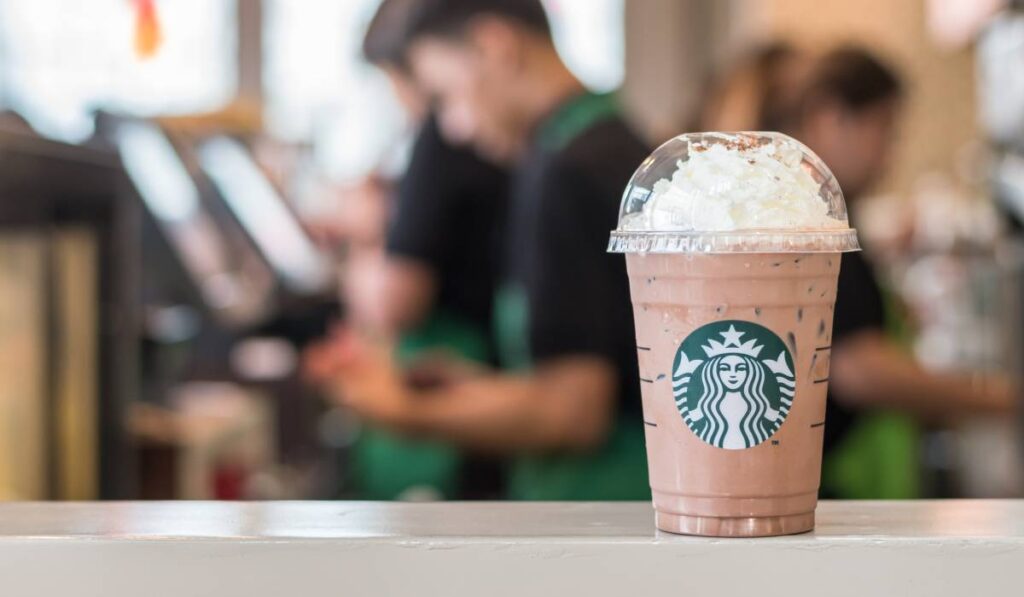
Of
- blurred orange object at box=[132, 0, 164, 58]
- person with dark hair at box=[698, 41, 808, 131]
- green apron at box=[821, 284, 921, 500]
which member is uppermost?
blurred orange object at box=[132, 0, 164, 58]

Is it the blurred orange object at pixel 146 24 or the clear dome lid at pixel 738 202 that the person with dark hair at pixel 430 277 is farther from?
the blurred orange object at pixel 146 24

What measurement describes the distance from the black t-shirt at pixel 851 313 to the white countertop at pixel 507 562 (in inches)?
69.6

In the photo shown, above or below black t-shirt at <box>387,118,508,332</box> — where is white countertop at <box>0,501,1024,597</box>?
below

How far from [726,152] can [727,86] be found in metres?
2.07

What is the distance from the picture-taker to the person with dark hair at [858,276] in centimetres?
276

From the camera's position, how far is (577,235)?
7.35 feet

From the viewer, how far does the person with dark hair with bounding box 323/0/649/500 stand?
7.37 feet

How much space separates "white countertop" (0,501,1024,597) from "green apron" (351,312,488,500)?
181 centimetres

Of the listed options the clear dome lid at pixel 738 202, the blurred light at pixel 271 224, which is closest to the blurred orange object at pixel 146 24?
the blurred light at pixel 271 224

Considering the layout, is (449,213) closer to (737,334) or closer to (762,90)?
(762,90)

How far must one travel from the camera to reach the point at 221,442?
10.8 ft

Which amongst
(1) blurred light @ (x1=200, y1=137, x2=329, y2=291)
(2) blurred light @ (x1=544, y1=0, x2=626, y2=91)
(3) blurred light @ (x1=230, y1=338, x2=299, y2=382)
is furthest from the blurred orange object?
(2) blurred light @ (x1=544, y1=0, x2=626, y2=91)

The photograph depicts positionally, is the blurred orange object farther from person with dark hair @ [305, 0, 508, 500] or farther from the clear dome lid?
the clear dome lid

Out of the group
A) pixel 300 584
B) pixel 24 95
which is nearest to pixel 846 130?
pixel 300 584
